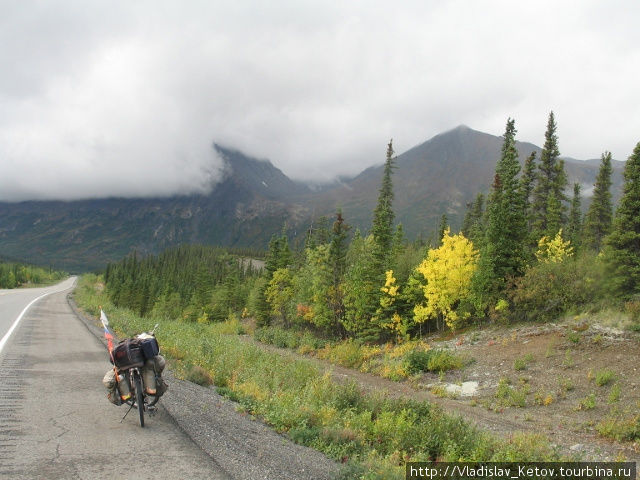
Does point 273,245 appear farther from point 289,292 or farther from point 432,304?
point 432,304

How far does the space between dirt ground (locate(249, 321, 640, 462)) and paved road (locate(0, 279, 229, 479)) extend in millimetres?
11983

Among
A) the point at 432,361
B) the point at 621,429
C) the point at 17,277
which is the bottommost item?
the point at 17,277

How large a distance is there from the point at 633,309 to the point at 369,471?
23205 mm

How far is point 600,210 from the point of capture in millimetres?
51719

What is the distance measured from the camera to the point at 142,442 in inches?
248

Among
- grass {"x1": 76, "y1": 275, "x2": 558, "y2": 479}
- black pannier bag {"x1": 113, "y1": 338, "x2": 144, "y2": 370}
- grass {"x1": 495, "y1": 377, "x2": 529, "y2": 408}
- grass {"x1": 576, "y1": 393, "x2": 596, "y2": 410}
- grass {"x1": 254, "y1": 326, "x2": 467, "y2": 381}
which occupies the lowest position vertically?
grass {"x1": 254, "y1": 326, "x2": 467, "y2": 381}

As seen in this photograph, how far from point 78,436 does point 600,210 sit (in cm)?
6118

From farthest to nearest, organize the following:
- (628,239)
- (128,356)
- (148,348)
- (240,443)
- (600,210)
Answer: (600,210) < (628,239) < (148,348) < (128,356) < (240,443)

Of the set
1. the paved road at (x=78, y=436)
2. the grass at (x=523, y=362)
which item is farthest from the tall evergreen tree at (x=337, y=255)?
the paved road at (x=78, y=436)

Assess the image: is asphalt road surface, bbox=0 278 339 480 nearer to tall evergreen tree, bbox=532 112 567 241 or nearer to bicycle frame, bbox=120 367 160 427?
bicycle frame, bbox=120 367 160 427

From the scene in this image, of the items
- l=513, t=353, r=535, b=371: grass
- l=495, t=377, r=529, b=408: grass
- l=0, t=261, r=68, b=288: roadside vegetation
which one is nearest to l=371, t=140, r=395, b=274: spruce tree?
l=513, t=353, r=535, b=371: grass

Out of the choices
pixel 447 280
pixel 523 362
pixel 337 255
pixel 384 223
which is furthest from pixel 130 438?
pixel 384 223

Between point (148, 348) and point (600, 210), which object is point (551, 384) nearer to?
point (148, 348)

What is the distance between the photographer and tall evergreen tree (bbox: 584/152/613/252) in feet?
169
